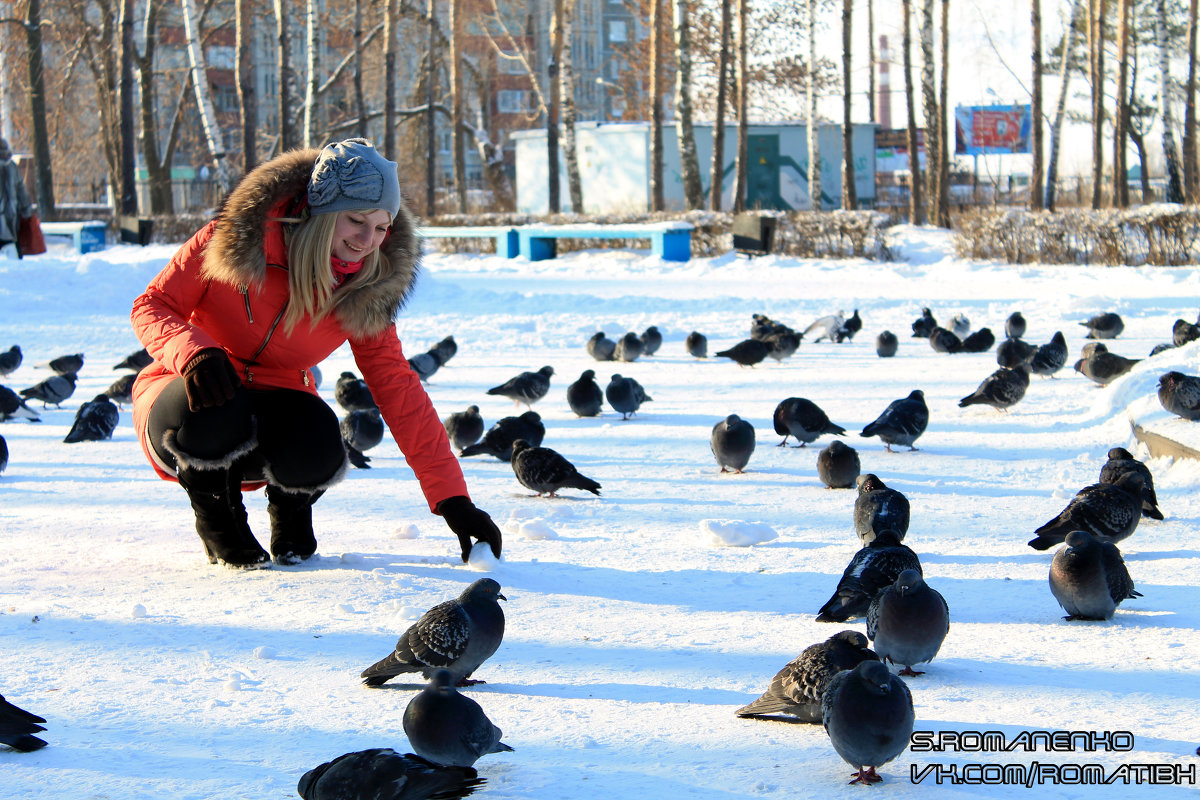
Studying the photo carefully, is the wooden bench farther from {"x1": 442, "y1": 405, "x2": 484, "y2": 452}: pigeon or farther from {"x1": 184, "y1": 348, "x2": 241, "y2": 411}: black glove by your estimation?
{"x1": 184, "y1": 348, "x2": 241, "y2": 411}: black glove

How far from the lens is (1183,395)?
602 centimetres

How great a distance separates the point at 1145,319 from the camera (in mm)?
12844

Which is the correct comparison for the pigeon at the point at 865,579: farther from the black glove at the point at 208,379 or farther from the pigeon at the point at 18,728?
the pigeon at the point at 18,728

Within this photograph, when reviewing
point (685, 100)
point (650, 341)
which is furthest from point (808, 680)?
point (685, 100)

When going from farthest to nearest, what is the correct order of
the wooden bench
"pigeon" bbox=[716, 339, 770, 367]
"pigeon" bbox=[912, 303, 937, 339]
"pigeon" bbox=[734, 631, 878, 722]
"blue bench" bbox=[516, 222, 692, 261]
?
1. the wooden bench
2. "blue bench" bbox=[516, 222, 692, 261]
3. "pigeon" bbox=[912, 303, 937, 339]
4. "pigeon" bbox=[716, 339, 770, 367]
5. "pigeon" bbox=[734, 631, 878, 722]

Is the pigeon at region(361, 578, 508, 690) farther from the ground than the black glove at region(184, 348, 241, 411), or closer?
closer

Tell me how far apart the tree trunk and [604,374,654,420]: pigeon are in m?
16.9

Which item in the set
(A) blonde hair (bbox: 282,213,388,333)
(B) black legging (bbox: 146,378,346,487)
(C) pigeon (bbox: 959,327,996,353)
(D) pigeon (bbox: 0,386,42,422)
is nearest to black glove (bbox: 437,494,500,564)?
(B) black legging (bbox: 146,378,346,487)

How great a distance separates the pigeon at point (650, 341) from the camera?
11.0 meters

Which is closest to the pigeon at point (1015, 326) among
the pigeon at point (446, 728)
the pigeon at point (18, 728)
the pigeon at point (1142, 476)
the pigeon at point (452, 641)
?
the pigeon at point (1142, 476)

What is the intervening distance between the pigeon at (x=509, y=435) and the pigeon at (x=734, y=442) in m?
1.01

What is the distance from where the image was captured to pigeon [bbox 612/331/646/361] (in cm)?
1054

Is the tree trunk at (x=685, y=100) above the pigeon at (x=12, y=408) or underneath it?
above

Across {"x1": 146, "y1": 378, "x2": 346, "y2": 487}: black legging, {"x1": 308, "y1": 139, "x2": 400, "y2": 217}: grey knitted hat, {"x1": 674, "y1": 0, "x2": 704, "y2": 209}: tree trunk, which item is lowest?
{"x1": 146, "y1": 378, "x2": 346, "y2": 487}: black legging
